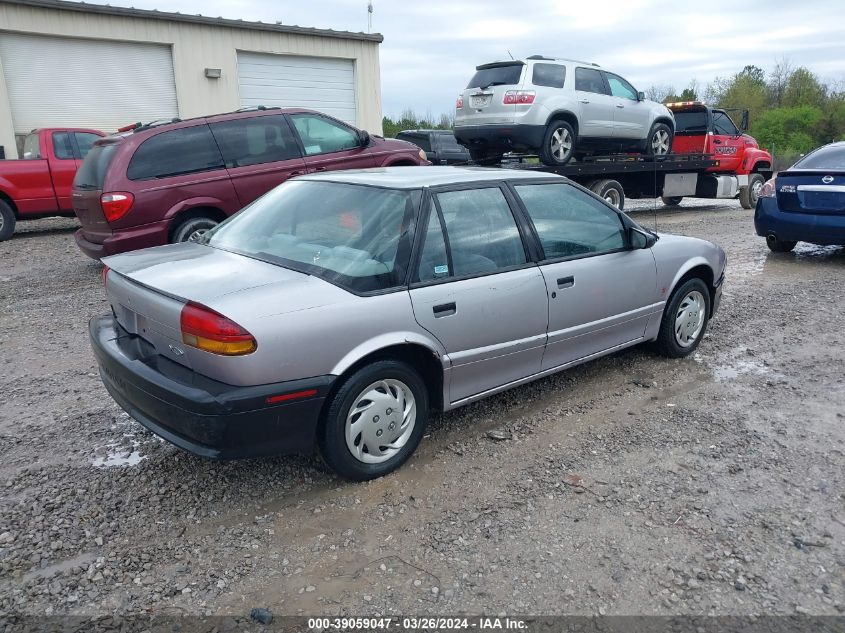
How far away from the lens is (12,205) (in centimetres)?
1082

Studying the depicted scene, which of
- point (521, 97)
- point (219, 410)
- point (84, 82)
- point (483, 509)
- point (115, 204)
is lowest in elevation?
point (483, 509)

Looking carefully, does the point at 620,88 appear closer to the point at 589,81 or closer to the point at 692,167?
the point at 589,81

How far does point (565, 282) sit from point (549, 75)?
7109 mm

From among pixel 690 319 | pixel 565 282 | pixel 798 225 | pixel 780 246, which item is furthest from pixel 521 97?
pixel 565 282

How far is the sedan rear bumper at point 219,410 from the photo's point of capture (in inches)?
115

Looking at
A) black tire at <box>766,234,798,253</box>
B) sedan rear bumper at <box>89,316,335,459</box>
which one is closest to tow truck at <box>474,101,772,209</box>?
black tire at <box>766,234,798,253</box>

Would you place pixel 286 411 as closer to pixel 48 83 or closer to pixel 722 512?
pixel 722 512

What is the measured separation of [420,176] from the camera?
13.0 ft

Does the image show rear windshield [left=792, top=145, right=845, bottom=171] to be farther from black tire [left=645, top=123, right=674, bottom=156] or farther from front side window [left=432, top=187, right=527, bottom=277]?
front side window [left=432, top=187, right=527, bottom=277]

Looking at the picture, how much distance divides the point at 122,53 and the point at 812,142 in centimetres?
3821

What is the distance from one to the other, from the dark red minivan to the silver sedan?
3507mm

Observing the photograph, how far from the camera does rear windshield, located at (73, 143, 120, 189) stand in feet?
24.4

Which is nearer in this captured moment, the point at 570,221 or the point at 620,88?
the point at 570,221

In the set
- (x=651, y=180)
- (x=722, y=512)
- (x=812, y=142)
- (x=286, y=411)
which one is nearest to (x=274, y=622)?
(x=286, y=411)
